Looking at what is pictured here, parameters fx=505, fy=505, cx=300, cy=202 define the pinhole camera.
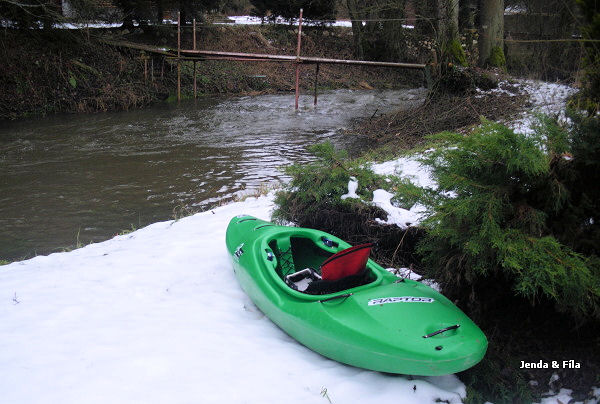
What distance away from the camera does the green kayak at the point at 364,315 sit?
292 centimetres

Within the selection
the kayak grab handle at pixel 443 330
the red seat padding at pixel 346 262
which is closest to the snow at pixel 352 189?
the red seat padding at pixel 346 262

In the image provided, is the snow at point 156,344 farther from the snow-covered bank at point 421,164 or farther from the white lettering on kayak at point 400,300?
the snow-covered bank at point 421,164

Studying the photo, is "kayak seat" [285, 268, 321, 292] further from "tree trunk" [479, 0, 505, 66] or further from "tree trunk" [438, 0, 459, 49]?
"tree trunk" [479, 0, 505, 66]

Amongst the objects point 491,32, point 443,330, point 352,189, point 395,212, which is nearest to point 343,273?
point 443,330

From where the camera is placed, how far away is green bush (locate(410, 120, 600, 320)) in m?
2.85

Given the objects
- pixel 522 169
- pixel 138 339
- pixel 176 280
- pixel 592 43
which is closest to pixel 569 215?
pixel 522 169

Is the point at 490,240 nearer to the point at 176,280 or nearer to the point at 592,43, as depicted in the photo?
the point at 592,43

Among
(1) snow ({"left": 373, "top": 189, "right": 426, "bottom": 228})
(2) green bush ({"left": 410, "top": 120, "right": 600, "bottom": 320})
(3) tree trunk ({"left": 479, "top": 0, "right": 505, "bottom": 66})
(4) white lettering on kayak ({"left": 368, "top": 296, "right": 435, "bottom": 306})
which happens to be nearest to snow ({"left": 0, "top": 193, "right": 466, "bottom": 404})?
(4) white lettering on kayak ({"left": 368, "top": 296, "right": 435, "bottom": 306})

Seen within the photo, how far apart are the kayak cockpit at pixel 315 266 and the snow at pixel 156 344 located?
1.37 feet

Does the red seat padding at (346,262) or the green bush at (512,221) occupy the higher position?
the green bush at (512,221)

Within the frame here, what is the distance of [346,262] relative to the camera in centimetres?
358

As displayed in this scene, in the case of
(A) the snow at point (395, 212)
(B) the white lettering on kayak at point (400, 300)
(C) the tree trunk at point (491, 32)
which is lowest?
(B) the white lettering on kayak at point (400, 300)

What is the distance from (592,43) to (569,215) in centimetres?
101

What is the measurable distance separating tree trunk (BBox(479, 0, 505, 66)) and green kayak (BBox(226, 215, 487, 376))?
10.1m
